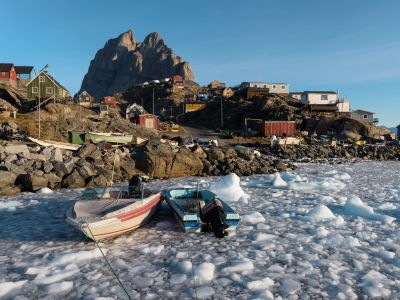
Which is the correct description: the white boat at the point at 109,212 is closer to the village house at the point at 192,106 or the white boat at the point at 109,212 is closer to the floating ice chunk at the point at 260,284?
the floating ice chunk at the point at 260,284

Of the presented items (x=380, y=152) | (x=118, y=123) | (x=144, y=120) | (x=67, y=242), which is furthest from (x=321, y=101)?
(x=67, y=242)

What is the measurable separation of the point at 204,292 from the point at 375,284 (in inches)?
141

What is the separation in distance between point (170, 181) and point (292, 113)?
60.5 m

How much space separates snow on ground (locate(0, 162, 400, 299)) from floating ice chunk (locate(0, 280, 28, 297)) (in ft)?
0.07

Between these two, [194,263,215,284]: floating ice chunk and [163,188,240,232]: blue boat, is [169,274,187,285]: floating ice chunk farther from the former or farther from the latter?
[163,188,240,232]: blue boat

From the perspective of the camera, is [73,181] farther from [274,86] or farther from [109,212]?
[274,86]

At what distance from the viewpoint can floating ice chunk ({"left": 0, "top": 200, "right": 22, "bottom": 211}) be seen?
45.8 feet

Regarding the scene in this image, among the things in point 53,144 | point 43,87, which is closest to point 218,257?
point 53,144

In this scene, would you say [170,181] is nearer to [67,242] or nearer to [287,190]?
[287,190]

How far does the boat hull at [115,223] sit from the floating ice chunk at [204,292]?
3.62 m

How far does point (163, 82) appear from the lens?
13275cm

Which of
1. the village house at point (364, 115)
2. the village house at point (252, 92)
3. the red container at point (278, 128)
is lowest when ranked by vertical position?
the red container at point (278, 128)

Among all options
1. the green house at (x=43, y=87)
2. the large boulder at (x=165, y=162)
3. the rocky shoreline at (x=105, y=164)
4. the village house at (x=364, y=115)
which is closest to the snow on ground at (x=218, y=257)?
the rocky shoreline at (x=105, y=164)

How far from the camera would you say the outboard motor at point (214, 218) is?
1038cm
